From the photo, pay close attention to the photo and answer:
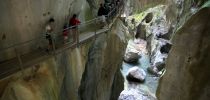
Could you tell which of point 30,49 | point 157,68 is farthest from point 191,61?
point 157,68

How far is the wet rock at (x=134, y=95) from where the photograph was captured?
1923cm

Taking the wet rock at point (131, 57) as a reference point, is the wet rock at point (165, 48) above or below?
above

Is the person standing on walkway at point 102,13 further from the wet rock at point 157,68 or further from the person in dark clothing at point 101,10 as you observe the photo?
the wet rock at point 157,68

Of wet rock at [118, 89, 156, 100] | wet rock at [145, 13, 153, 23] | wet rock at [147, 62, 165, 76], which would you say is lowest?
wet rock at [118, 89, 156, 100]

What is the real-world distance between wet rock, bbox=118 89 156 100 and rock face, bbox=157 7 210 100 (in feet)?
37.4

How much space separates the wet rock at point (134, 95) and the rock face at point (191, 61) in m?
A: 11.4

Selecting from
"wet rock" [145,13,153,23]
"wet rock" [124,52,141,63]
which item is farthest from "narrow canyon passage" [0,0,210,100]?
"wet rock" [145,13,153,23]

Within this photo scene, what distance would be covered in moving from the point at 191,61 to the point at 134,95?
12.7 meters

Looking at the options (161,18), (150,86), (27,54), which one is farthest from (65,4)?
(161,18)

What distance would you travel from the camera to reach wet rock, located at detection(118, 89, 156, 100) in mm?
19234

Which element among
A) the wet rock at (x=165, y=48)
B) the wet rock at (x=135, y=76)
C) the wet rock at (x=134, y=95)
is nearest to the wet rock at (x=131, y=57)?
the wet rock at (x=165, y=48)

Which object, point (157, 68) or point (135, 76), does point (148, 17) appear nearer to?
point (157, 68)

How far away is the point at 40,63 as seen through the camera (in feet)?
32.9

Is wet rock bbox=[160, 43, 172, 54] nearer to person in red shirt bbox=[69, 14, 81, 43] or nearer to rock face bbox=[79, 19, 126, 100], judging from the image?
rock face bbox=[79, 19, 126, 100]
